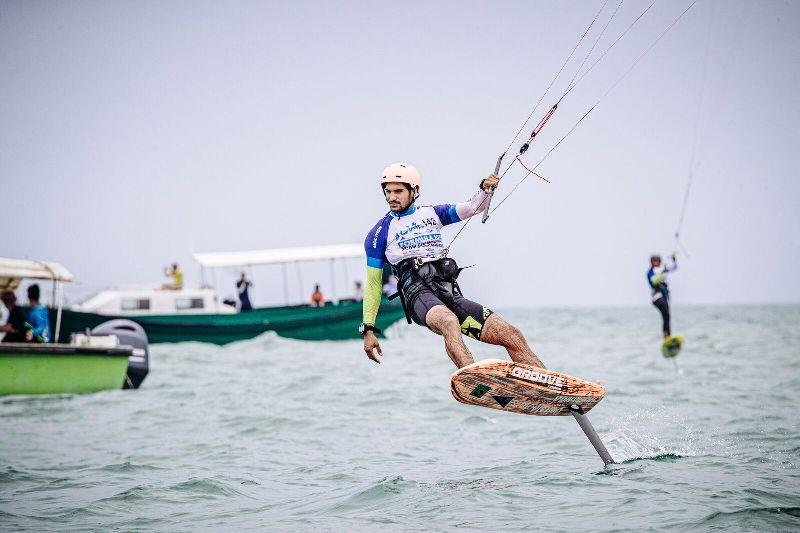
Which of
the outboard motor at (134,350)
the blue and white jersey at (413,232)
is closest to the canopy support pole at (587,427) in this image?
the blue and white jersey at (413,232)

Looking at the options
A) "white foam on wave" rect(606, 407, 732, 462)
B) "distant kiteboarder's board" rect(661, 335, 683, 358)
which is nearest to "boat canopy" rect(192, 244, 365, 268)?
"distant kiteboarder's board" rect(661, 335, 683, 358)

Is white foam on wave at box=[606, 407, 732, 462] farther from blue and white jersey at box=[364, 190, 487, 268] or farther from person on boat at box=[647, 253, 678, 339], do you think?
person on boat at box=[647, 253, 678, 339]

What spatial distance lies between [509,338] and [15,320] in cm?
1316

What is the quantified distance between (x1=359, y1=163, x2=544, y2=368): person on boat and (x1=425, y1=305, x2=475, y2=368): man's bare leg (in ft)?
0.17

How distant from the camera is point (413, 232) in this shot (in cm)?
820

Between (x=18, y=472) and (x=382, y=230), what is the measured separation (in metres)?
5.42

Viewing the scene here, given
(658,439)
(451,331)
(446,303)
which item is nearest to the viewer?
(451,331)

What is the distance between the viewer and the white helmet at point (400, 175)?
8125 mm

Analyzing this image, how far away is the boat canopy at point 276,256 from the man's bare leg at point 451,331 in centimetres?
3074

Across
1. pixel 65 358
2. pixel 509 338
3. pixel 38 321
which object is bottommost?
pixel 509 338

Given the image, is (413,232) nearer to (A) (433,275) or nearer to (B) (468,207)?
(A) (433,275)

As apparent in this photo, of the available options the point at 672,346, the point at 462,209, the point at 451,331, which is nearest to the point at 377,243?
the point at 462,209

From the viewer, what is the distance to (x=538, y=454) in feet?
35.6

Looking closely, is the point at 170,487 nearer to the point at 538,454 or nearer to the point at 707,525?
the point at 538,454
